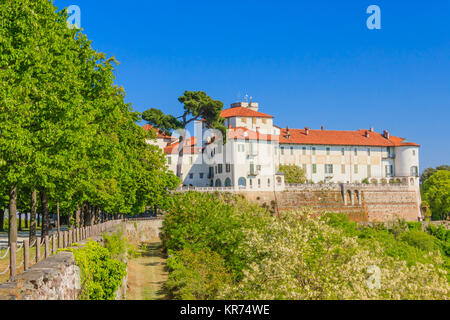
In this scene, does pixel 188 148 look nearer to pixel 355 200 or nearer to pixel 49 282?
pixel 355 200

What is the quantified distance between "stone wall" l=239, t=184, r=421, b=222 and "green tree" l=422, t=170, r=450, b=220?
3.40 metres

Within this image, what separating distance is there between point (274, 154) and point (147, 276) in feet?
196

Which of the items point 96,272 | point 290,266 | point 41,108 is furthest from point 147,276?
point 41,108

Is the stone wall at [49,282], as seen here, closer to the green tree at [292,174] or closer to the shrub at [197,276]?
the shrub at [197,276]

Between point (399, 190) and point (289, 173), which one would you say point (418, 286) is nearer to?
point (289, 173)

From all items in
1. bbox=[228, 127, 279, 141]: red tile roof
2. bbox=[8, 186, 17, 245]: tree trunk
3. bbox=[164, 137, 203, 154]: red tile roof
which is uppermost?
bbox=[228, 127, 279, 141]: red tile roof

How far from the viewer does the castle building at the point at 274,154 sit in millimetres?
79250

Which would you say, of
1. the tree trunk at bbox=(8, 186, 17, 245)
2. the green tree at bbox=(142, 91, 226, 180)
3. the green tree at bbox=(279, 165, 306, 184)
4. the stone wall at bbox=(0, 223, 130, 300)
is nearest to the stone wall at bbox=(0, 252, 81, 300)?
the stone wall at bbox=(0, 223, 130, 300)

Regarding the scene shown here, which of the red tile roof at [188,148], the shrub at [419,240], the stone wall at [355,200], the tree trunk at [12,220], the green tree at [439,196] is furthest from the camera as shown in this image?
the green tree at [439,196]

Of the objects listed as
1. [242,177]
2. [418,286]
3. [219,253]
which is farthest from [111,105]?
[242,177]

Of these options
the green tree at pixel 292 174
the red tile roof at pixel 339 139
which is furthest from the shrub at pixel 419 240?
the red tile roof at pixel 339 139

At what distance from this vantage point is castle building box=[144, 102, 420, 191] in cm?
7925

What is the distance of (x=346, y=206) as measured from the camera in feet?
278

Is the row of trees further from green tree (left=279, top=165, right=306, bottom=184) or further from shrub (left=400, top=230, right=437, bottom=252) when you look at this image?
green tree (left=279, top=165, right=306, bottom=184)
